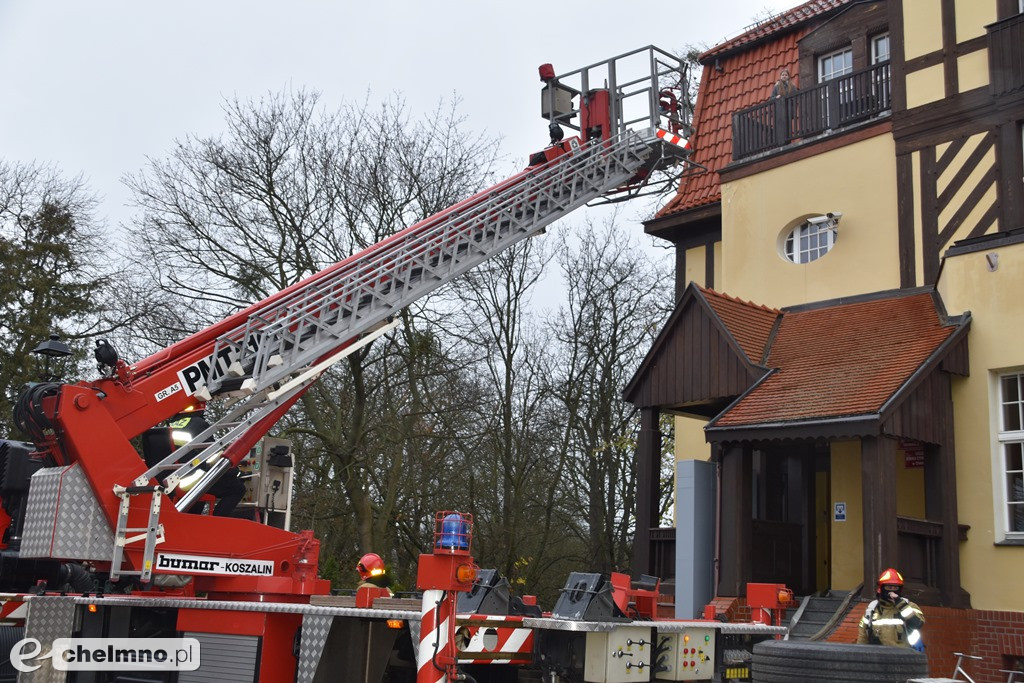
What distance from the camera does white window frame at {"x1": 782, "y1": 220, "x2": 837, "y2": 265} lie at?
17484 mm

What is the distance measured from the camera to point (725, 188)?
18.9m

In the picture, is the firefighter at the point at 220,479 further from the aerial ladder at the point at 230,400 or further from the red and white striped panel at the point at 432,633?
the red and white striped panel at the point at 432,633

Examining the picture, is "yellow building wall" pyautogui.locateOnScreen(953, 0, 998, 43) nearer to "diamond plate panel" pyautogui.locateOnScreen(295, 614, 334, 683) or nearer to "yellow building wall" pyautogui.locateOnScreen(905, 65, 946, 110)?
"yellow building wall" pyautogui.locateOnScreen(905, 65, 946, 110)

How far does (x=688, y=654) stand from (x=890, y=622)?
254cm

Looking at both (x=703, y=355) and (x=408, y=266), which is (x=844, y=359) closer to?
(x=703, y=355)

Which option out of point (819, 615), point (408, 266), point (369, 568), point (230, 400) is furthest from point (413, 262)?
point (819, 615)

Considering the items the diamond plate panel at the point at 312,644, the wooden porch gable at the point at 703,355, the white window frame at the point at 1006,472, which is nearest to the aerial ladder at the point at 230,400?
the diamond plate panel at the point at 312,644

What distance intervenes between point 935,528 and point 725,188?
7361mm

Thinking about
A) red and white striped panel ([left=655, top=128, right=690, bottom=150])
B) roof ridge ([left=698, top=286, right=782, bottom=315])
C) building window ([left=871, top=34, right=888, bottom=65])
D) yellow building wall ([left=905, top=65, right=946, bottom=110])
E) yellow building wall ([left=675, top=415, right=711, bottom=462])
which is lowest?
yellow building wall ([left=675, top=415, right=711, bottom=462])

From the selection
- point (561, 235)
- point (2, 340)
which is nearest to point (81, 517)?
point (2, 340)

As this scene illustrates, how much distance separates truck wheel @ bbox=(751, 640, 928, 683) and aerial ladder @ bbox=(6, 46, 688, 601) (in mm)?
4695

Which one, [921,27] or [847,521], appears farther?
[921,27]

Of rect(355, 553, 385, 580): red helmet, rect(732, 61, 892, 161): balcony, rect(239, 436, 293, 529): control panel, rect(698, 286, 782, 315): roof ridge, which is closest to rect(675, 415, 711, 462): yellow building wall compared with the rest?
rect(698, 286, 782, 315): roof ridge

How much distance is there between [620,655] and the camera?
8305 mm
